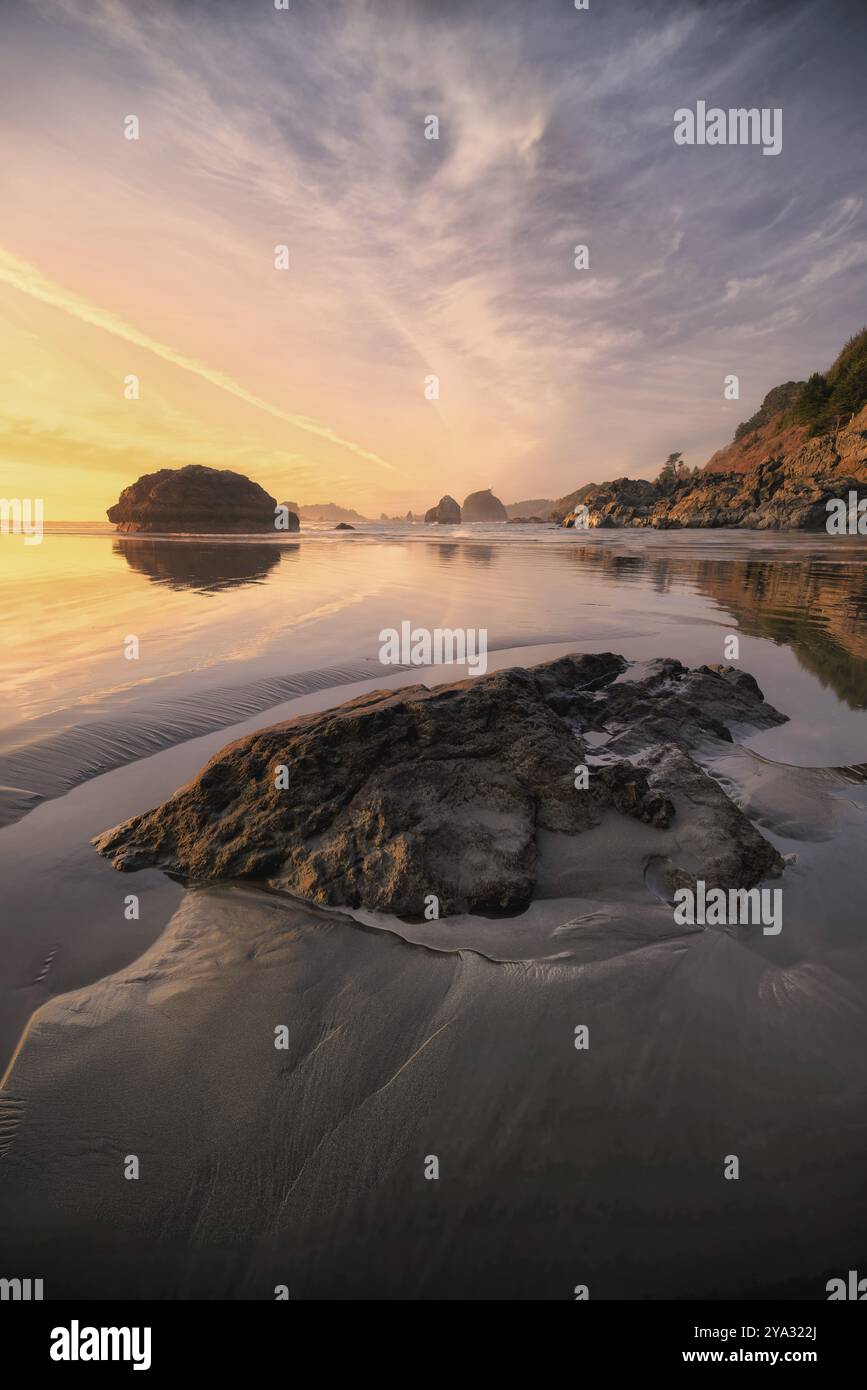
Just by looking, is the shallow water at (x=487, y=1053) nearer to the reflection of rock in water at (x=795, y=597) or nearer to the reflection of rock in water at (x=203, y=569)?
the reflection of rock in water at (x=795, y=597)

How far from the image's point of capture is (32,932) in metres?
2.94

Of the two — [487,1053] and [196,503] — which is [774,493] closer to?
[487,1053]

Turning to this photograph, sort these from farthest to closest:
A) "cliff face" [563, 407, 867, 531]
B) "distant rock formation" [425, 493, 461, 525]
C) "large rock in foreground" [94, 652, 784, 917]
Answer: "distant rock formation" [425, 493, 461, 525], "cliff face" [563, 407, 867, 531], "large rock in foreground" [94, 652, 784, 917]

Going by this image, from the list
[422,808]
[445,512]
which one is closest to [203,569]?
[422,808]

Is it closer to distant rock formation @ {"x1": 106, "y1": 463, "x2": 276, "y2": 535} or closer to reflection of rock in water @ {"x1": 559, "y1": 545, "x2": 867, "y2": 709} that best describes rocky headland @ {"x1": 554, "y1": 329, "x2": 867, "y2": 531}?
reflection of rock in water @ {"x1": 559, "y1": 545, "x2": 867, "y2": 709}

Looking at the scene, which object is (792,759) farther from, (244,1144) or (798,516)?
(798,516)

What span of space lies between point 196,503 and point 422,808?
77.8 metres

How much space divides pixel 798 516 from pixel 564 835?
47484 millimetres

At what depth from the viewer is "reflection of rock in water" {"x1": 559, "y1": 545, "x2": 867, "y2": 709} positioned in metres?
7.30

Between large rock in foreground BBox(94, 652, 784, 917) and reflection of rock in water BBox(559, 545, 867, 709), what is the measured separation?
3.96m

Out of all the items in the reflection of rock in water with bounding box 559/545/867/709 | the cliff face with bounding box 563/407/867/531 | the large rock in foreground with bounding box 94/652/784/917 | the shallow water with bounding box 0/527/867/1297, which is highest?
the cliff face with bounding box 563/407/867/531

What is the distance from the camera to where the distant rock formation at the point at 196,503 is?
69125 mm

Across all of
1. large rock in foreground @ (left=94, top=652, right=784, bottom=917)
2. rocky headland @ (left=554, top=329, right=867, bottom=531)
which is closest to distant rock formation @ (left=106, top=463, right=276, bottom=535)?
rocky headland @ (left=554, top=329, right=867, bottom=531)

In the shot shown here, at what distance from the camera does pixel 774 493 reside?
47.8 m
